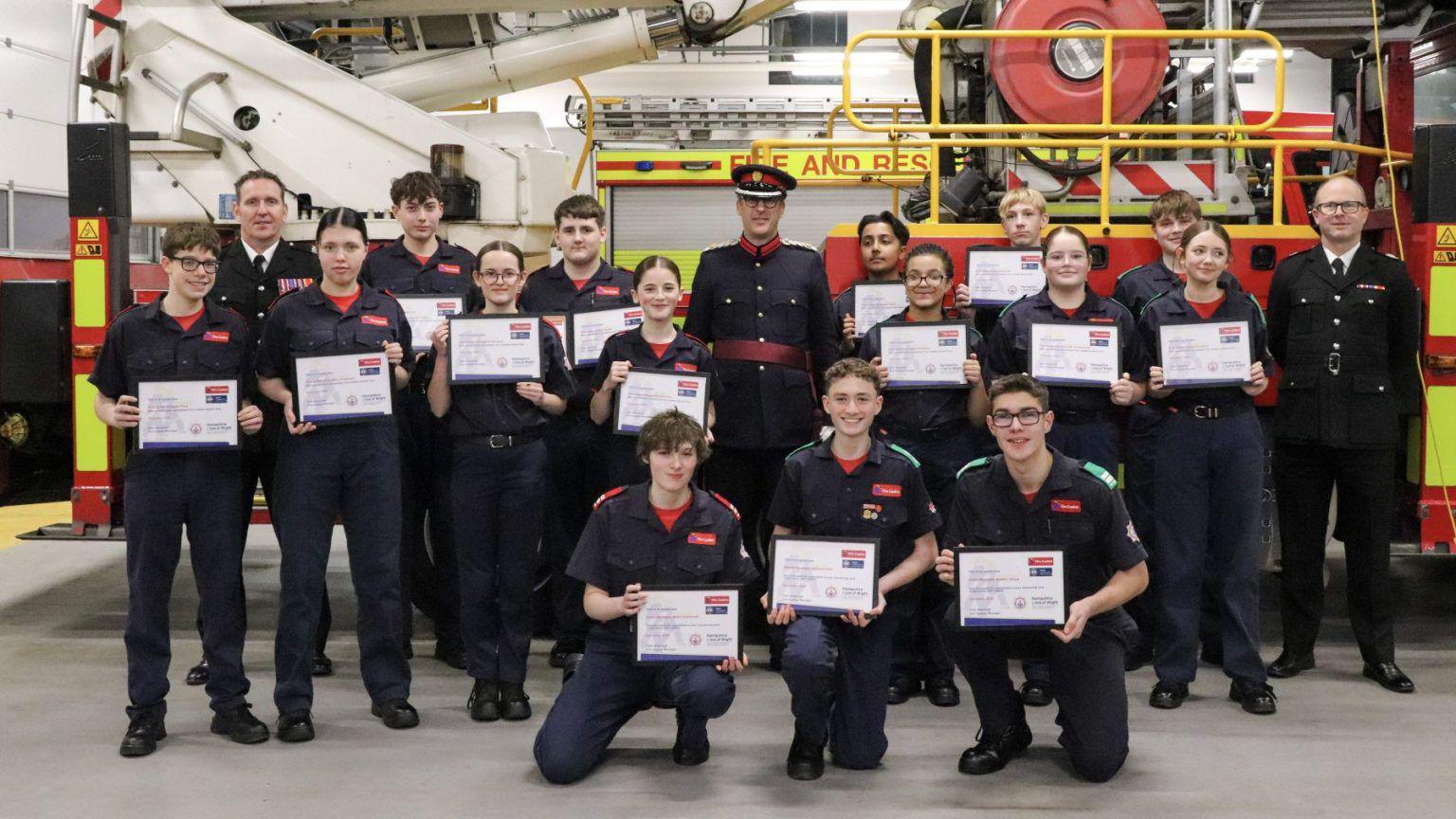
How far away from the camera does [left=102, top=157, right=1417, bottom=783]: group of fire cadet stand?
452 centimetres

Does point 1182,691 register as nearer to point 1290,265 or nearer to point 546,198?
point 1290,265

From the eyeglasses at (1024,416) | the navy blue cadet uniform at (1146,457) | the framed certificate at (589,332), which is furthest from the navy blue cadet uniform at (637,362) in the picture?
the navy blue cadet uniform at (1146,457)

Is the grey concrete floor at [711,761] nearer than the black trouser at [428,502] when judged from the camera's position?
Yes

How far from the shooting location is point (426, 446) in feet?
19.4

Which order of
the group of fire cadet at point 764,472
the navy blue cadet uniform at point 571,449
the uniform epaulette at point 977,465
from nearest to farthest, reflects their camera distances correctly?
the group of fire cadet at point 764,472 < the uniform epaulette at point 977,465 < the navy blue cadet uniform at point 571,449

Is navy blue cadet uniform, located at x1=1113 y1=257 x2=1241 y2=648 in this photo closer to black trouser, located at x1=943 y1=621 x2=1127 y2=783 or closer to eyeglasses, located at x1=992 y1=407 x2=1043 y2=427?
black trouser, located at x1=943 y1=621 x2=1127 y2=783

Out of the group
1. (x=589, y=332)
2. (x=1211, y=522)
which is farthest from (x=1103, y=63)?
(x=589, y=332)

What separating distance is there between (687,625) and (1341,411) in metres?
2.97

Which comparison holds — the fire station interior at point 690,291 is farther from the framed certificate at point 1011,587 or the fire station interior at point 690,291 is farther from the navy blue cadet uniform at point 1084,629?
the framed certificate at point 1011,587

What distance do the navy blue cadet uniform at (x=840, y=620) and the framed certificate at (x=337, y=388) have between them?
5.16 ft

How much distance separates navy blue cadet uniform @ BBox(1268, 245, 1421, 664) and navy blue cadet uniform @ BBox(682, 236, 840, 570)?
6.45 feet

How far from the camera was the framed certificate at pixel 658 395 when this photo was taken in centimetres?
527

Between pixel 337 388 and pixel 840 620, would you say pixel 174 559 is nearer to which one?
pixel 337 388

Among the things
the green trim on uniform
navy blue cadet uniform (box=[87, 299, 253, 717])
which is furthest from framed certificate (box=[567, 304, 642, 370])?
the green trim on uniform
